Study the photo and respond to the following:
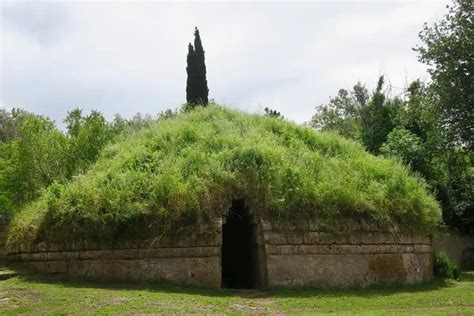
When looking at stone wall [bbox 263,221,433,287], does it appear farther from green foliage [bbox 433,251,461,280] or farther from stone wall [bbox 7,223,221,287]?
green foliage [bbox 433,251,461,280]

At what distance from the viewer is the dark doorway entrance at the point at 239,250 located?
12883 mm

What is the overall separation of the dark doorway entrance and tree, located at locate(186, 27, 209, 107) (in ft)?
30.2

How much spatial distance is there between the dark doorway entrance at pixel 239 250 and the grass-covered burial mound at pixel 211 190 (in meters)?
0.92

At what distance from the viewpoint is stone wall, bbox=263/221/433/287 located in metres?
12.0

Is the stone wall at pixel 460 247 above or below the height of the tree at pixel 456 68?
below

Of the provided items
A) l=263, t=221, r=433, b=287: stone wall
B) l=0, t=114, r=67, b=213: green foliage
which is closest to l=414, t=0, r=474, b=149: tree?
l=263, t=221, r=433, b=287: stone wall

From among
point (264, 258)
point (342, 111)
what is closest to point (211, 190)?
point (264, 258)

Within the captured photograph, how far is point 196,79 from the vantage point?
2345cm

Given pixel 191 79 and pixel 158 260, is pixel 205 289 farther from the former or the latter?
pixel 191 79

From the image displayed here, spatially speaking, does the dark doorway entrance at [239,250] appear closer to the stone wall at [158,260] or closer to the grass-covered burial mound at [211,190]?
the grass-covered burial mound at [211,190]

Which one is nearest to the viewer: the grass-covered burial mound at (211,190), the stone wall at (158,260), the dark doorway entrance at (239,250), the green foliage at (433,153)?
the stone wall at (158,260)

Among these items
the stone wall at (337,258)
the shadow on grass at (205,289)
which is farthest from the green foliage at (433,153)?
the shadow on grass at (205,289)

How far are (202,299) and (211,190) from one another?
2.91 metres

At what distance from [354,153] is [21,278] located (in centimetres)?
945
